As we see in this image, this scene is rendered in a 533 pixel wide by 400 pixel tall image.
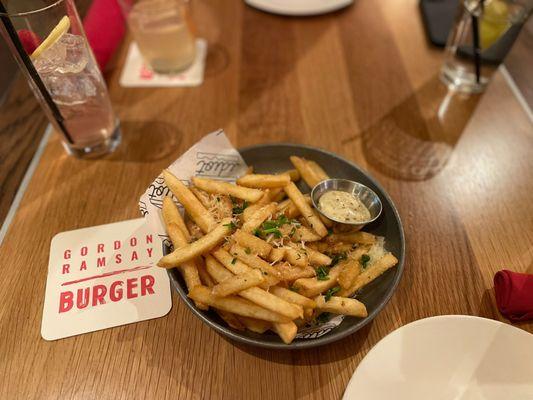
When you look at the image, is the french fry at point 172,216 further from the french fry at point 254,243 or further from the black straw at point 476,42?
the black straw at point 476,42

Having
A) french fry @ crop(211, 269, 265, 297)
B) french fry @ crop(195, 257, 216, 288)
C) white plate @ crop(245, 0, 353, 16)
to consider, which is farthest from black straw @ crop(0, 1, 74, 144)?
white plate @ crop(245, 0, 353, 16)

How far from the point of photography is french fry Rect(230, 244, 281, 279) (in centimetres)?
107

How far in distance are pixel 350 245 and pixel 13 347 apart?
3.48 feet

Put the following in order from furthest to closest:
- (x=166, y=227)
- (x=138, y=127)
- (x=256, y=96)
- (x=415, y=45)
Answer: (x=415, y=45)
(x=256, y=96)
(x=138, y=127)
(x=166, y=227)

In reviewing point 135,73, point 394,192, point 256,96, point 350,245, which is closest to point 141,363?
point 350,245

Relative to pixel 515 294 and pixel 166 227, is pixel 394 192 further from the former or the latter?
pixel 166 227

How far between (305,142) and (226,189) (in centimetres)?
61

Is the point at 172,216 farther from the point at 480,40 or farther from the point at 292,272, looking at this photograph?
the point at 480,40

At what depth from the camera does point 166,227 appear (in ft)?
3.97

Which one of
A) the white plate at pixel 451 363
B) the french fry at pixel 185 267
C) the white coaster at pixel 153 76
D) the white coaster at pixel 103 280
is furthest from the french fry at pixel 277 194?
the white coaster at pixel 153 76

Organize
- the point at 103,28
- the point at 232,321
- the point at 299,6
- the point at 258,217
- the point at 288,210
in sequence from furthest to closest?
the point at 299,6, the point at 103,28, the point at 288,210, the point at 258,217, the point at 232,321

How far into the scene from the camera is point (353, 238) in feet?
4.13

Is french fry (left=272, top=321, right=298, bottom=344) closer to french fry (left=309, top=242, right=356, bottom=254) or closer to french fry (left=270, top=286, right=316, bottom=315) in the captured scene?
french fry (left=270, top=286, right=316, bottom=315)

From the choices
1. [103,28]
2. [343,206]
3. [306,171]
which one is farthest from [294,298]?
[103,28]
